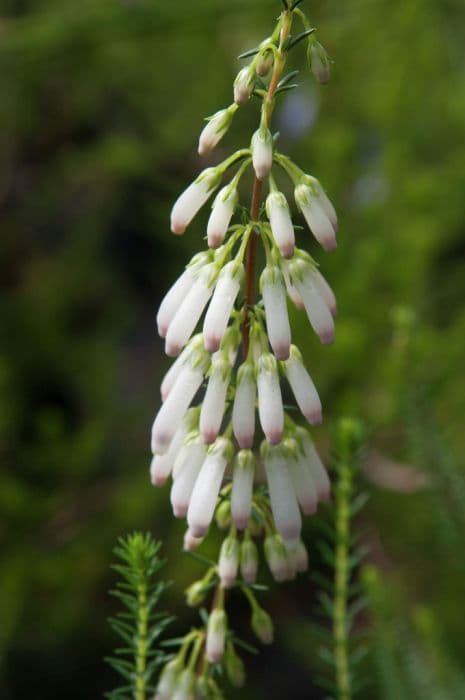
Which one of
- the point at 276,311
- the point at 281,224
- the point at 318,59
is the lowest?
the point at 276,311

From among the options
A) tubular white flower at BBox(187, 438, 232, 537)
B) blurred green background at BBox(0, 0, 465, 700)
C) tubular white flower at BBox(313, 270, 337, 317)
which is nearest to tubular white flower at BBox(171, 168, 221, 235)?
tubular white flower at BBox(313, 270, 337, 317)

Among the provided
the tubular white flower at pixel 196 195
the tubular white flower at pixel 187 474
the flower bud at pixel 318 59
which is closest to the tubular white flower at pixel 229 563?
the tubular white flower at pixel 187 474

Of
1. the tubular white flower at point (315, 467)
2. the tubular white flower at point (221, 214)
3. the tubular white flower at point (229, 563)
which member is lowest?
the tubular white flower at point (229, 563)

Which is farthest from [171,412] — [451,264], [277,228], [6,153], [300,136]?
[6,153]

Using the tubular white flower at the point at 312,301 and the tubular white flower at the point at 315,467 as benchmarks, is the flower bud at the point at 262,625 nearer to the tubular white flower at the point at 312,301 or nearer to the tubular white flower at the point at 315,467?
the tubular white flower at the point at 315,467

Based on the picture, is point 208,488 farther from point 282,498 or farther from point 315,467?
point 315,467

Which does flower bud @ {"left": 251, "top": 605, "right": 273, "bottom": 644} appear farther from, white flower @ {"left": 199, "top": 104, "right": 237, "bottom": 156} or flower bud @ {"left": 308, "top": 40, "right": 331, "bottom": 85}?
flower bud @ {"left": 308, "top": 40, "right": 331, "bottom": 85}

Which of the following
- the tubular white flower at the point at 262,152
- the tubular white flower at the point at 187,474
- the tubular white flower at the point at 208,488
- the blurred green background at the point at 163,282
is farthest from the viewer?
the blurred green background at the point at 163,282

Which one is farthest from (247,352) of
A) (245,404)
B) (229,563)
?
(229,563)
